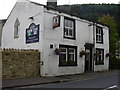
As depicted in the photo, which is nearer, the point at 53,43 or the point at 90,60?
the point at 53,43

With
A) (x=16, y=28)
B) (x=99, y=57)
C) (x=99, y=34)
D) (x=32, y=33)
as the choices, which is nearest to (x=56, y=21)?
(x=32, y=33)

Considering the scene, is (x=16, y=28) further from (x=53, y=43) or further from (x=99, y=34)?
(x=99, y=34)

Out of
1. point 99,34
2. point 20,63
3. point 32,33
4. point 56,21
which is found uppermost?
point 56,21

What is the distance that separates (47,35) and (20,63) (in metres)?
3.66

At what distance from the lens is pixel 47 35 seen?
19.9 meters

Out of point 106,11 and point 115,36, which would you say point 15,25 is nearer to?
point 115,36

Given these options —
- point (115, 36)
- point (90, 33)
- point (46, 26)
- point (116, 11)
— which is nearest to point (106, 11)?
point (116, 11)

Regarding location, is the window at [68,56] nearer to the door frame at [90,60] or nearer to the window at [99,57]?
the door frame at [90,60]

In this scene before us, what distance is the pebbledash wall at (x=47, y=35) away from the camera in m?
19.8

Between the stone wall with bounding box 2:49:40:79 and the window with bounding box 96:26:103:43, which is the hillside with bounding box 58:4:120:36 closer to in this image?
the window with bounding box 96:26:103:43

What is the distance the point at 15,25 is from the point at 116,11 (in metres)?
33.9

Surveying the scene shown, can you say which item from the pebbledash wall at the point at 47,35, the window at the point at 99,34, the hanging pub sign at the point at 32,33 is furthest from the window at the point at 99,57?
the hanging pub sign at the point at 32,33

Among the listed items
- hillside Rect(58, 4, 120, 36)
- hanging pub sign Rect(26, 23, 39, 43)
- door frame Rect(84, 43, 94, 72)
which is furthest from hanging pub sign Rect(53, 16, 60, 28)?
hillside Rect(58, 4, 120, 36)

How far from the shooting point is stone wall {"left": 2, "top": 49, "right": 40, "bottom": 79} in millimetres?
16830
